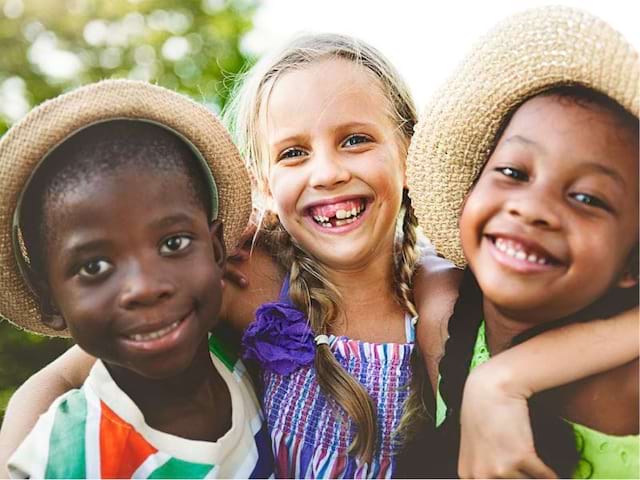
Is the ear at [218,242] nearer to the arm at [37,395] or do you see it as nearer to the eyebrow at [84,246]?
the eyebrow at [84,246]

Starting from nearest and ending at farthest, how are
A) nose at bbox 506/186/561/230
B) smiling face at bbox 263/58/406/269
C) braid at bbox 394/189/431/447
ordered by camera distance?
nose at bbox 506/186/561/230
braid at bbox 394/189/431/447
smiling face at bbox 263/58/406/269

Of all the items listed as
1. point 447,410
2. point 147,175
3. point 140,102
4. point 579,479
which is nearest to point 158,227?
point 147,175

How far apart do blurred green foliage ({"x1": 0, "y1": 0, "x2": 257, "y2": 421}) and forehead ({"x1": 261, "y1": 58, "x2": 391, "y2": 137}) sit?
10.3 inches

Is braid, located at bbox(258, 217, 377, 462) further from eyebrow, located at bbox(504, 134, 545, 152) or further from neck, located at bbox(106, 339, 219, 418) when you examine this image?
eyebrow, located at bbox(504, 134, 545, 152)

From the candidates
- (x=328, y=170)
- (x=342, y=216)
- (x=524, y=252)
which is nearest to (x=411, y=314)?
(x=342, y=216)

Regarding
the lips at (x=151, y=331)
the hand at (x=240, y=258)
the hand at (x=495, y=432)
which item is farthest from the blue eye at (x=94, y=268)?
the hand at (x=495, y=432)

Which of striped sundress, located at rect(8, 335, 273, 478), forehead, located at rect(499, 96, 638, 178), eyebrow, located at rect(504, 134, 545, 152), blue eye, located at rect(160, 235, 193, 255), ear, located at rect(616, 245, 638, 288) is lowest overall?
striped sundress, located at rect(8, 335, 273, 478)

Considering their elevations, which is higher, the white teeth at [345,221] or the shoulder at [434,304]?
the white teeth at [345,221]

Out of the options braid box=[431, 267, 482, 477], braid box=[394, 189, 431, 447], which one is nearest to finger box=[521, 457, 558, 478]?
braid box=[431, 267, 482, 477]

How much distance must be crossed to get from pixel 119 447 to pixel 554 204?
32.0 inches

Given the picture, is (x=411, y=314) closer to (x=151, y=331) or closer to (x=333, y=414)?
(x=333, y=414)

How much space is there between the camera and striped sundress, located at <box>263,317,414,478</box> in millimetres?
1448

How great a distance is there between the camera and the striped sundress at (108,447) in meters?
1.18

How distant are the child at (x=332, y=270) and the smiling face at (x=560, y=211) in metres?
0.35
